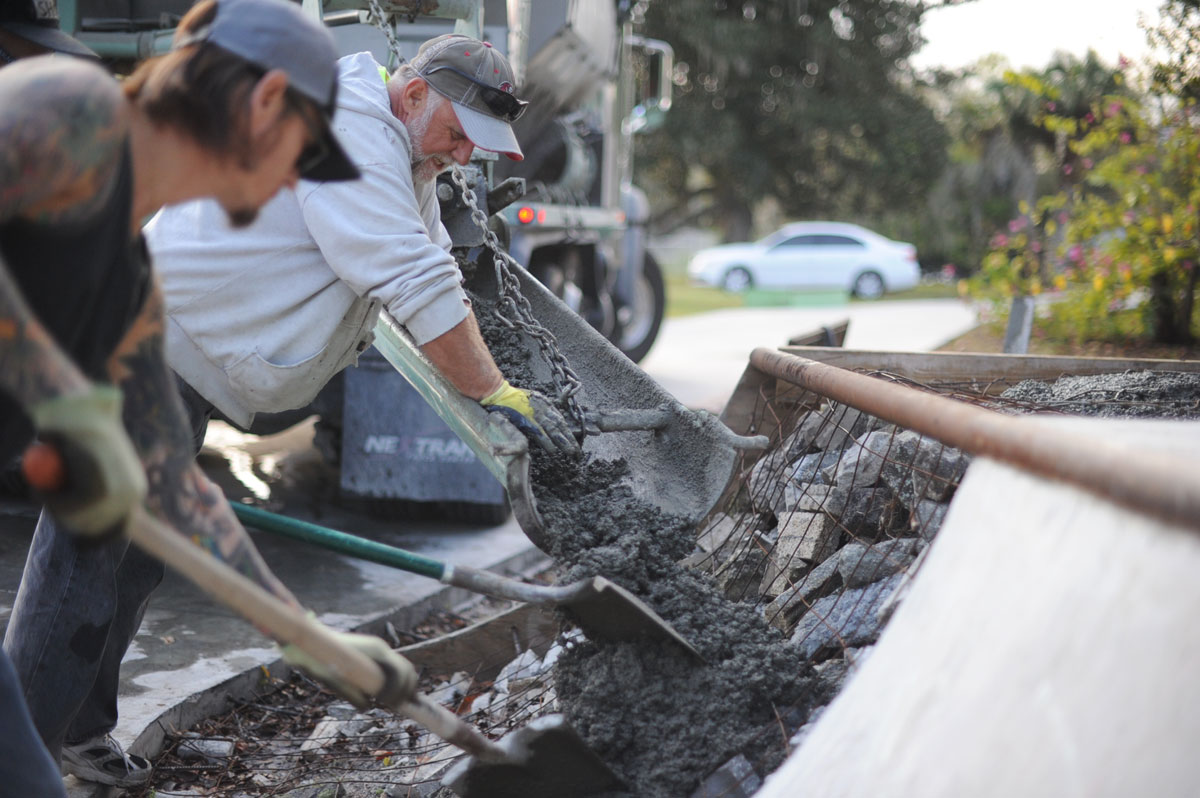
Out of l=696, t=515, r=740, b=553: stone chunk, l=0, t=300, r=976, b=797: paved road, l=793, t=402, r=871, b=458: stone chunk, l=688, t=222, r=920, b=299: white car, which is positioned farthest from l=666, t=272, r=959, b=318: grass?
l=696, t=515, r=740, b=553: stone chunk

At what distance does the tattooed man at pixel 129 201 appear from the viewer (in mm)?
1304

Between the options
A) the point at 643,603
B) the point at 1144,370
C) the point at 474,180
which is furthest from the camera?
the point at 1144,370

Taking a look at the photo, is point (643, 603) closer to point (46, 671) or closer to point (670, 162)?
point (46, 671)

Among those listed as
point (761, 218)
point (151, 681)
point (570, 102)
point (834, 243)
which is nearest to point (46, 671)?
point (151, 681)

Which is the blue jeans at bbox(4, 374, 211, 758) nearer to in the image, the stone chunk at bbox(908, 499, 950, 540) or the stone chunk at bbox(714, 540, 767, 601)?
the stone chunk at bbox(714, 540, 767, 601)

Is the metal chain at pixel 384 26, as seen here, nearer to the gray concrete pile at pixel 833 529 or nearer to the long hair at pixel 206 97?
the gray concrete pile at pixel 833 529

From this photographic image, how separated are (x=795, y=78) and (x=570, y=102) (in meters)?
18.1

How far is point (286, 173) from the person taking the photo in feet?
5.02

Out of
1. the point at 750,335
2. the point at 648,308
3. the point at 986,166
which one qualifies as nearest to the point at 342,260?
the point at 648,308

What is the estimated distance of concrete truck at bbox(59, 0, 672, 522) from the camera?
13.5 ft

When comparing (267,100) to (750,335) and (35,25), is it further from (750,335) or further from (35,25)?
(750,335)

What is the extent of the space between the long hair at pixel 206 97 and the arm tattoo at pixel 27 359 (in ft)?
1.02

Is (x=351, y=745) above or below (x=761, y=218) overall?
below

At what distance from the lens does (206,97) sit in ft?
4.69
